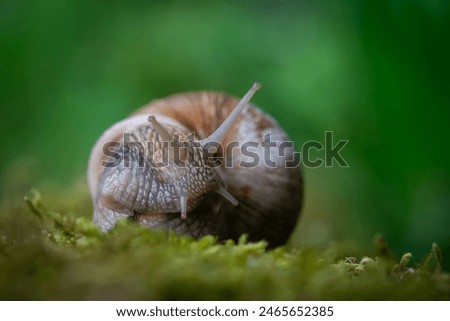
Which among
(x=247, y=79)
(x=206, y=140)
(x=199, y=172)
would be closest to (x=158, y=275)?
(x=199, y=172)

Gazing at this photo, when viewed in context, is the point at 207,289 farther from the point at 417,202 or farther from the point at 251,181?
the point at 417,202

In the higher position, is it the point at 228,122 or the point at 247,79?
the point at 247,79

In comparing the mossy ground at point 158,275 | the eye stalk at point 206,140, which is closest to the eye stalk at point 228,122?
the eye stalk at point 206,140

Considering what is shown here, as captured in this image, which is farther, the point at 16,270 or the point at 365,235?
the point at 365,235

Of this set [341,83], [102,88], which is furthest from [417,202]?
[102,88]

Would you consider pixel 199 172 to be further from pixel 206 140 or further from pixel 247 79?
pixel 247 79

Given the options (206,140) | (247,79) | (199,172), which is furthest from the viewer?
(247,79)

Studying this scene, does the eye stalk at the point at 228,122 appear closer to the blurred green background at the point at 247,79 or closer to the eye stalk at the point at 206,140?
the eye stalk at the point at 206,140
